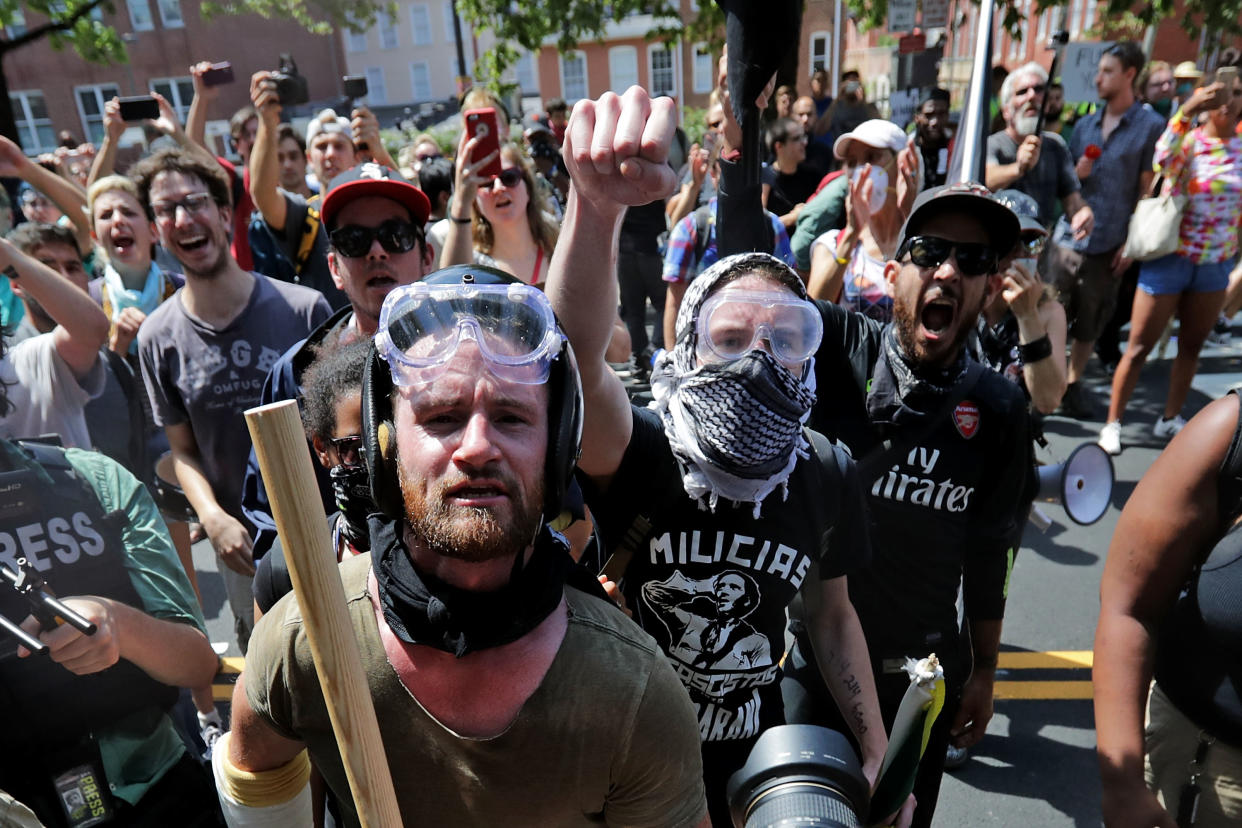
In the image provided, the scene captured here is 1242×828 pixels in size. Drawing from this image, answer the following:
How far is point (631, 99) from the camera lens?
135cm

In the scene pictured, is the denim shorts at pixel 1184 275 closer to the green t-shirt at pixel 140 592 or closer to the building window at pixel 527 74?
the green t-shirt at pixel 140 592

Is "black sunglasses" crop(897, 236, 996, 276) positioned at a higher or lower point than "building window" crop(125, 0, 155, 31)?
lower

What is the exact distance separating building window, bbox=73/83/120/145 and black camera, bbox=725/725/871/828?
40336mm

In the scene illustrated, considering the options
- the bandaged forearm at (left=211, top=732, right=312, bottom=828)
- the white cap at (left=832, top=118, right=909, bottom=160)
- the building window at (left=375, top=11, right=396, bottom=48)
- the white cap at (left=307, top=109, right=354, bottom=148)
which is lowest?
the bandaged forearm at (left=211, top=732, right=312, bottom=828)

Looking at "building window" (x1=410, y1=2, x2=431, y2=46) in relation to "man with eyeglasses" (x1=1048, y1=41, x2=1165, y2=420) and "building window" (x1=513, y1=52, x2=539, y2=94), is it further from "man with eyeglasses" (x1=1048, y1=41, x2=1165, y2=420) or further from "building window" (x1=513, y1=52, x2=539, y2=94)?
"man with eyeglasses" (x1=1048, y1=41, x2=1165, y2=420)

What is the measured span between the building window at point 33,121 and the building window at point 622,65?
2404cm

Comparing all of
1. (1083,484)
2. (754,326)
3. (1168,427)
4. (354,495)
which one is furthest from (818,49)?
(354,495)

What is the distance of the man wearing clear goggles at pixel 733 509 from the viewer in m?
1.96

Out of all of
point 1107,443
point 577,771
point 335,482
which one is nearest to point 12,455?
point 335,482

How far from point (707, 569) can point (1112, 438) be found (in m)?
5.06

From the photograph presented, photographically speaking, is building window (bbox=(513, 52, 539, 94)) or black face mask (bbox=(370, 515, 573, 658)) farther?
building window (bbox=(513, 52, 539, 94))

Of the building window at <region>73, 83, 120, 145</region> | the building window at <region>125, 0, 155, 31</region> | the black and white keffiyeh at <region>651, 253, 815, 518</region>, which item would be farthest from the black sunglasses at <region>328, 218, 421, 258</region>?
the building window at <region>125, 0, 155, 31</region>

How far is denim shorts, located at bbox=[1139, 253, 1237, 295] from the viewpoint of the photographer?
5.78m

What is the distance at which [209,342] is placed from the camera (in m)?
3.21
